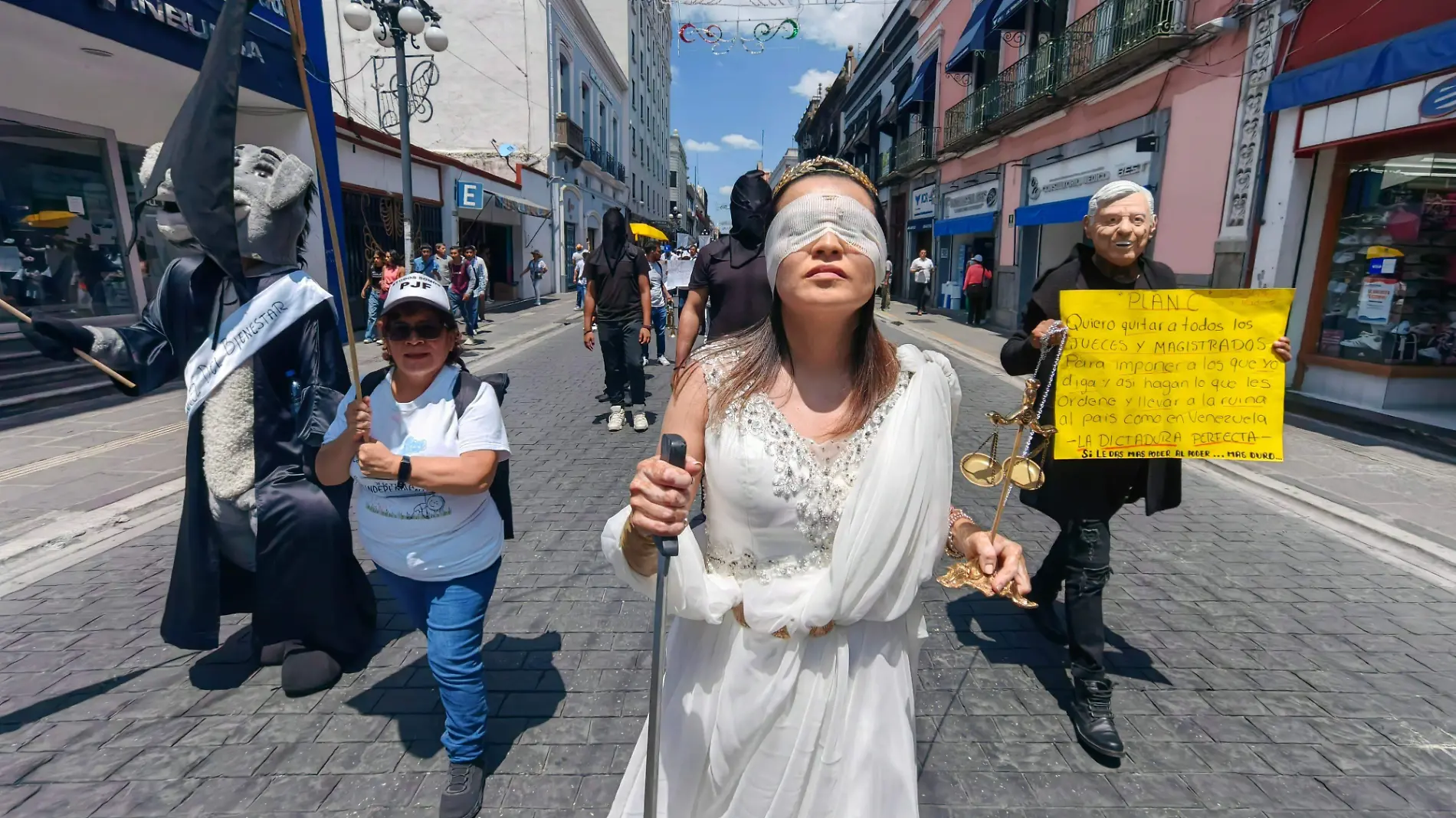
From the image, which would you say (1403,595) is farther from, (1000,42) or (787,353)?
(1000,42)

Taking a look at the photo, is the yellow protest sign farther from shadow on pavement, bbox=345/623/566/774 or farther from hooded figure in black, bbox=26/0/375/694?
hooded figure in black, bbox=26/0/375/694

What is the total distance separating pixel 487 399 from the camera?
244 centimetres

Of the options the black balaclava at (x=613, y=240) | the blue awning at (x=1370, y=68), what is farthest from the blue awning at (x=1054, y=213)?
the black balaclava at (x=613, y=240)

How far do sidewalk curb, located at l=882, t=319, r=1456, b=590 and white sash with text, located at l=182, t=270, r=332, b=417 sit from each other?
607cm

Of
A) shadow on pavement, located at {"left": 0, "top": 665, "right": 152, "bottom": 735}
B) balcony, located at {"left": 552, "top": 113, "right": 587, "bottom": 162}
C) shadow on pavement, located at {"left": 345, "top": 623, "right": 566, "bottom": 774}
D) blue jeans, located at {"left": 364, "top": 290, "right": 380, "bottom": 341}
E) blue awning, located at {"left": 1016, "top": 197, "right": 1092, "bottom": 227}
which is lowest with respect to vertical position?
shadow on pavement, located at {"left": 0, "top": 665, "right": 152, "bottom": 735}

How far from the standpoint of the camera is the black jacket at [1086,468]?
275cm

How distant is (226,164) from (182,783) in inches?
81.1

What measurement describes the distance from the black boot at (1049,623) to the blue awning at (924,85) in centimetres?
2267

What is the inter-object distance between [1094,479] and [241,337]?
10.8 feet

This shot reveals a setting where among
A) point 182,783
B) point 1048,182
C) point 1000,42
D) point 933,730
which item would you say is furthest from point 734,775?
point 1000,42

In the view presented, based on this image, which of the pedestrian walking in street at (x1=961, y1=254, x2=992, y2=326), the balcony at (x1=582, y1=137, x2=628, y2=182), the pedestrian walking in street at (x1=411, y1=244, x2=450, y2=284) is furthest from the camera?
the balcony at (x1=582, y1=137, x2=628, y2=182)

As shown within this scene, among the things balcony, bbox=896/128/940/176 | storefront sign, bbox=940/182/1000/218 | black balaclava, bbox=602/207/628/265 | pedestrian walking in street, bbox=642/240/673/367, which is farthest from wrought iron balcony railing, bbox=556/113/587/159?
black balaclava, bbox=602/207/628/265

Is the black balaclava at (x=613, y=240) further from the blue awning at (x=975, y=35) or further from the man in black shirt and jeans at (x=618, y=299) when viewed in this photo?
the blue awning at (x=975, y=35)

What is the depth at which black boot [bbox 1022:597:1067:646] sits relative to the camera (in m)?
3.38
